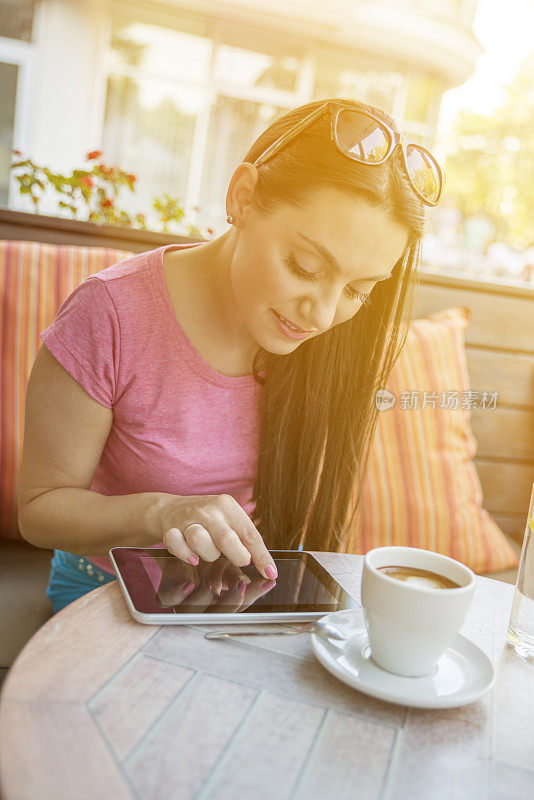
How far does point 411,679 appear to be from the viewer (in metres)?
0.70

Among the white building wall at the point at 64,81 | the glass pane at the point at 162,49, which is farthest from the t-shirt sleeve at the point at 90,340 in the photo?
the glass pane at the point at 162,49

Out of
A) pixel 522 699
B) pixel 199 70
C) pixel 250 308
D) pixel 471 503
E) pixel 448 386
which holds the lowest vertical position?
pixel 471 503

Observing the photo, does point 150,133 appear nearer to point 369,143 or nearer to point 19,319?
point 19,319

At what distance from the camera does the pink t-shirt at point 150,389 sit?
3.77ft

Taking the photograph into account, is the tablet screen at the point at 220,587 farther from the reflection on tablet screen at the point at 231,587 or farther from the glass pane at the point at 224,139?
the glass pane at the point at 224,139

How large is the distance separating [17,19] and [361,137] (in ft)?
20.1

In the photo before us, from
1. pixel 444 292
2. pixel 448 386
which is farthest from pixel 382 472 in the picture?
pixel 444 292

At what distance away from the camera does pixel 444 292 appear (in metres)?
2.19

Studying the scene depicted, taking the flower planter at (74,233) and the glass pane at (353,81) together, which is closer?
the flower planter at (74,233)

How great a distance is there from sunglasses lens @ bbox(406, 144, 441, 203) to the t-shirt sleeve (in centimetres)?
51

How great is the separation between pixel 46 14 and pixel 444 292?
17.7 feet

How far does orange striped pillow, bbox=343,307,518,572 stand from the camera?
189 cm

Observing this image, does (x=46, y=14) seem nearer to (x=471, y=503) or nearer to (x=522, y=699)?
(x=471, y=503)

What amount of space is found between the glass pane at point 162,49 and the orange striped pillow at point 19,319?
5574 mm
